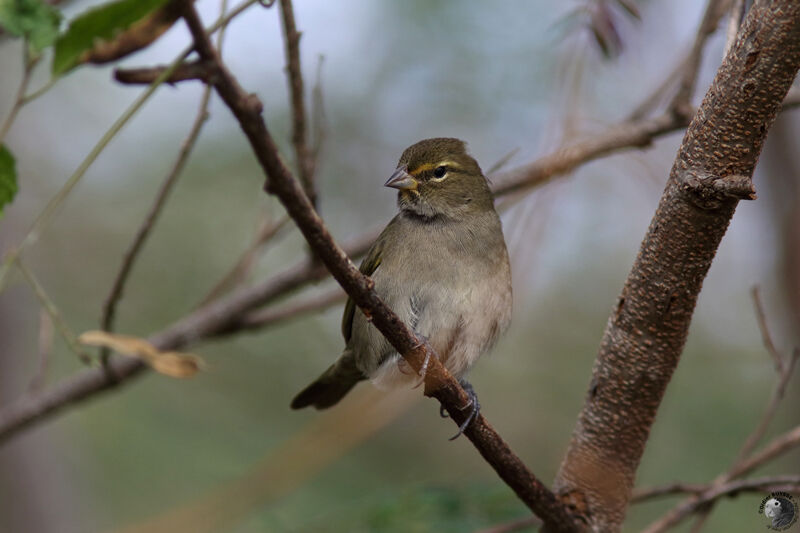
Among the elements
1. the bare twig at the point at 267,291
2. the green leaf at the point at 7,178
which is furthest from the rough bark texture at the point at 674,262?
the green leaf at the point at 7,178

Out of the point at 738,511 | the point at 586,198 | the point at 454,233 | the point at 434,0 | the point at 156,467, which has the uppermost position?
the point at 434,0

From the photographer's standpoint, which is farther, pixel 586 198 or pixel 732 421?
pixel 586 198

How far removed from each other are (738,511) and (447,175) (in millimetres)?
2869

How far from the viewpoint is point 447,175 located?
14.4ft

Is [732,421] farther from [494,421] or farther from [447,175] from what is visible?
[447,175]

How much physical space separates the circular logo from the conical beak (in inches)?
79.5

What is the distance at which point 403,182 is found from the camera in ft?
14.0

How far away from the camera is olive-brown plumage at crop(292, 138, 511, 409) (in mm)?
3820

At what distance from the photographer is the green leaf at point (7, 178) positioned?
83.0 inches

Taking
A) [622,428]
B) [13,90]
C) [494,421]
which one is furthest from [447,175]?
[13,90]

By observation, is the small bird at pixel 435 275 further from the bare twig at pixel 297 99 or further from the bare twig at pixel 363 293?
the bare twig at pixel 363 293

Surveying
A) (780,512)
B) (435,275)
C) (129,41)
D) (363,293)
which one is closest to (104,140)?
(129,41)

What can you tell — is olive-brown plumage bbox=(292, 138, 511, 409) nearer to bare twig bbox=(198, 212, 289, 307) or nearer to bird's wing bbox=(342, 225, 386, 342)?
bird's wing bbox=(342, 225, 386, 342)

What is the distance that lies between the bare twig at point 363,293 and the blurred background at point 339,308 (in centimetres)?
245
